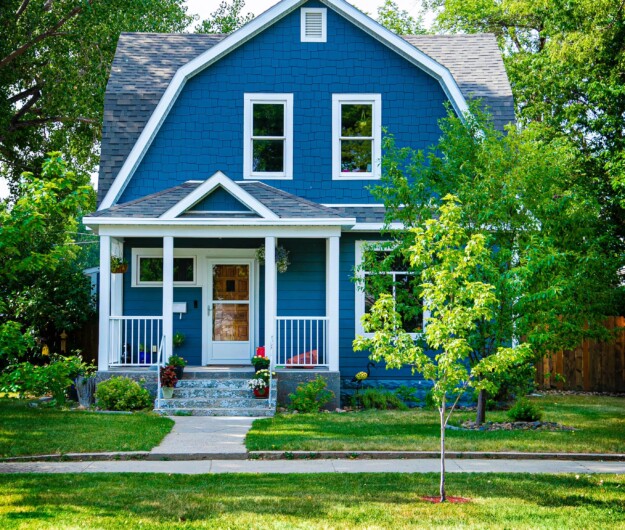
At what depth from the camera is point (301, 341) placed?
1653cm

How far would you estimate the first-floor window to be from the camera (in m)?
16.9

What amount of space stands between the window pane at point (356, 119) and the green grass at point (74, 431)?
7372mm

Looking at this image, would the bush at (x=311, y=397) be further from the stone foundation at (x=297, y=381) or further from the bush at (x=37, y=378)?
the bush at (x=37, y=378)

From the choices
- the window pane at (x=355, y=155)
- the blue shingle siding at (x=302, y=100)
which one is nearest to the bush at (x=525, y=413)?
the blue shingle siding at (x=302, y=100)

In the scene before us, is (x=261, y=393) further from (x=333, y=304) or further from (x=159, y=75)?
(x=159, y=75)

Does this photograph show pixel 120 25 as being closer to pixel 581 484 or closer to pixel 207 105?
pixel 207 105

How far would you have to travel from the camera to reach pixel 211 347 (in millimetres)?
16797

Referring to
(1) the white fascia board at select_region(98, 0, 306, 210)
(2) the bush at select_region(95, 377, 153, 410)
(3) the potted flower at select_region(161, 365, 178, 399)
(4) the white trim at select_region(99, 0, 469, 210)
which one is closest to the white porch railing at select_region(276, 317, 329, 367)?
(3) the potted flower at select_region(161, 365, 178, 399)

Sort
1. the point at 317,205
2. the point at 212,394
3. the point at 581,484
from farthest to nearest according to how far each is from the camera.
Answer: the point at 317,205, the point at 212,394, the point at 581,484

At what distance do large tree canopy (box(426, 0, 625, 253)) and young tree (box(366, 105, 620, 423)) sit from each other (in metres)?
5.94

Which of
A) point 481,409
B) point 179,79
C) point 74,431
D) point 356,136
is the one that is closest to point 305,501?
point 74,431

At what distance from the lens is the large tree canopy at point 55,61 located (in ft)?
73.5

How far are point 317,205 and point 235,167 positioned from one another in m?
2.16

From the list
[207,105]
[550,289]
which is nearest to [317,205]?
[207,105]
